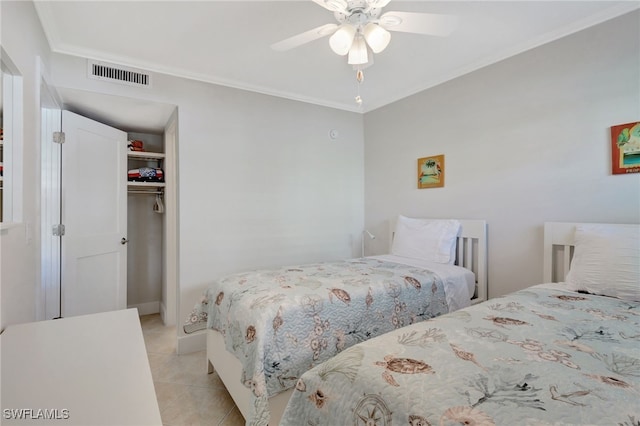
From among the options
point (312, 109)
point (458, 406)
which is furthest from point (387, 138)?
point (458, 406)

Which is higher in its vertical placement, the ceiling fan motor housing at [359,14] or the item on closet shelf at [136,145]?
the ceiling fan motor housing at [359,14]

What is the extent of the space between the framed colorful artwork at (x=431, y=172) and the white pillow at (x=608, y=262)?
1239 mm

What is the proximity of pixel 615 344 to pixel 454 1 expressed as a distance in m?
1.83

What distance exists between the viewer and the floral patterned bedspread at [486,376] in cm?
69

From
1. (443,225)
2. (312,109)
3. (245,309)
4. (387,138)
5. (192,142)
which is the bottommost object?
(245,309)

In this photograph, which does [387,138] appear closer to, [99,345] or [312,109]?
[312,109]

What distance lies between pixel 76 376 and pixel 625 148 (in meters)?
2.83

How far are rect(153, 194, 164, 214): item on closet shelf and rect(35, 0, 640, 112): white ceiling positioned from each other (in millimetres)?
1472

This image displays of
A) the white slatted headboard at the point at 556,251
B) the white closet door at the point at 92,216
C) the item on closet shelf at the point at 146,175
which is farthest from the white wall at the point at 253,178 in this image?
the white slatted headboard at the point at 556,251

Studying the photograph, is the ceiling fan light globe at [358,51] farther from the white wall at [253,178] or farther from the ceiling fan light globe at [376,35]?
the white wall at [253,178]

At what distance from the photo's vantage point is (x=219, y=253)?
2.74 m

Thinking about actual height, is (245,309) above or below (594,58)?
below

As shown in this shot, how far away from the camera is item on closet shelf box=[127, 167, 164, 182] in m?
3.22

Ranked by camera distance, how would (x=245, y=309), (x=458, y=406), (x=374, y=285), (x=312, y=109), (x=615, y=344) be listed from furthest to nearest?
1. (x=312, y=109)
2. (x=374, y=285)
3. (x=245, y=309)
4. (x=615, y=344)
5. (x=458, y=406)
